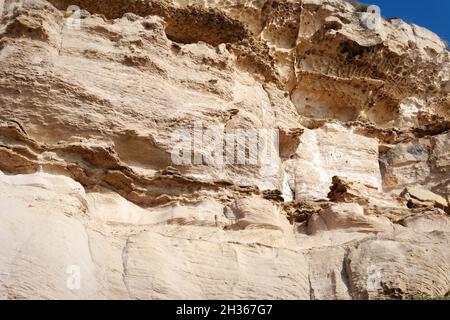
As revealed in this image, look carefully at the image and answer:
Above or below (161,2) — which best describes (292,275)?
below

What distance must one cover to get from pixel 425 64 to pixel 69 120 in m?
8.83

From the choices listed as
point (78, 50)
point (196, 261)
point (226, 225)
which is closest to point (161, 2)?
point (78, 50)

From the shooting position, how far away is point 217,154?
38.6ft

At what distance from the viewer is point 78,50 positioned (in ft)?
39.9

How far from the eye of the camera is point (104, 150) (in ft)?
34.9

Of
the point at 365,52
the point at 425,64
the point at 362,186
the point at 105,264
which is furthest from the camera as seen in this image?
the point at 425,64

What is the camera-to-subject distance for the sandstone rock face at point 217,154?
362 inches

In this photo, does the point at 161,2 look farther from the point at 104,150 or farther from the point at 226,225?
the point at 226,225

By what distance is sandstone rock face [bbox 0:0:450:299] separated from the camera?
9.20m

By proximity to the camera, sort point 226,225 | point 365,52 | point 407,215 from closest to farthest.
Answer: point 226,225 < point 407,215 < point 365,52

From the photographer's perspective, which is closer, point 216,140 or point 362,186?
point 216,140
